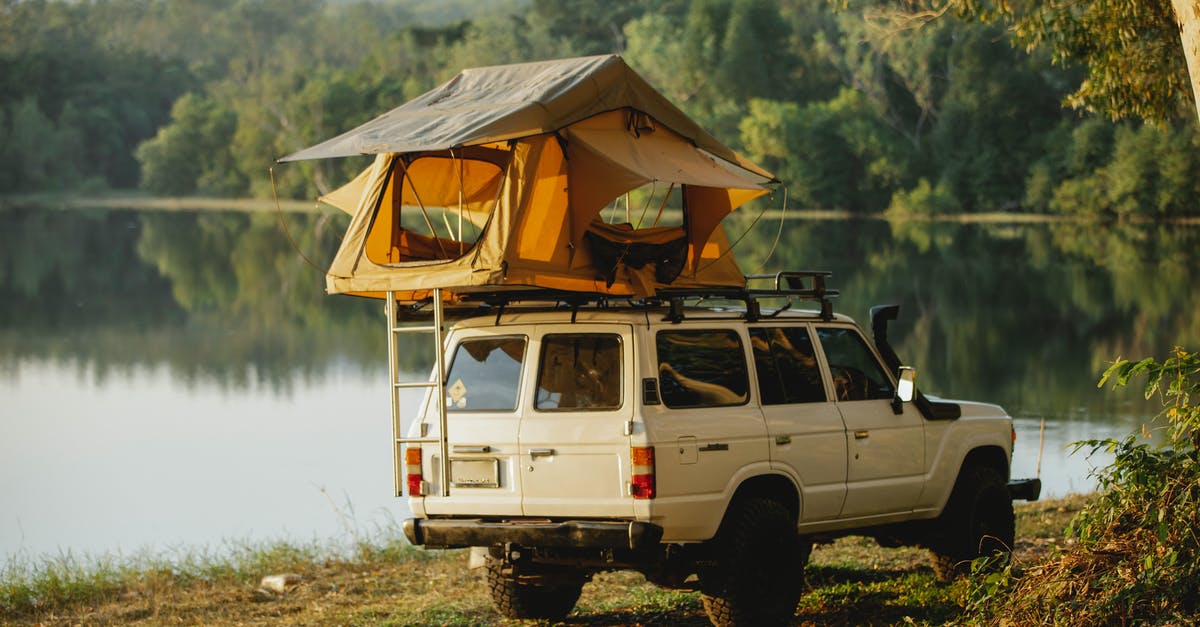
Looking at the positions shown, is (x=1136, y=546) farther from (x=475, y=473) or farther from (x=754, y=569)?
(x=475, y=473)

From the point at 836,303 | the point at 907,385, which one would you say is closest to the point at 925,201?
the point at 836,303

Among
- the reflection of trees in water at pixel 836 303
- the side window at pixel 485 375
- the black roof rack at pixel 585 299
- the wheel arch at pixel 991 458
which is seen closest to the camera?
the side window at pixel 485 375

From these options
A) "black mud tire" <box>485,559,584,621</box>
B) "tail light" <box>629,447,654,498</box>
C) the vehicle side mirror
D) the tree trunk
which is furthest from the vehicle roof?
the tree trunk

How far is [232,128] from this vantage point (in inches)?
4365

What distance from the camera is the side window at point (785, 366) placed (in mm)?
8578

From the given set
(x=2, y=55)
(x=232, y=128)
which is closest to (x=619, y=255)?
(x=232, y=128)

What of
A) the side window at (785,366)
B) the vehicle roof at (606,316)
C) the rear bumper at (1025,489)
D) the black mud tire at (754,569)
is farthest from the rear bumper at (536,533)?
the rear bumper at (1025,489)

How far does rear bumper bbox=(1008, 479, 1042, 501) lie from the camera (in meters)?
10.1

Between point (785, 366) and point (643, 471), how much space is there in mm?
1412

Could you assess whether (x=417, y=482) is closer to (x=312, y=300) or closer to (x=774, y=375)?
(x=774, y=375)

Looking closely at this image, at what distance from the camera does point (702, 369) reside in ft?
27.0

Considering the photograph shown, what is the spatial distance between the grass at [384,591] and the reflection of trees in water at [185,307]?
9455 millimetres

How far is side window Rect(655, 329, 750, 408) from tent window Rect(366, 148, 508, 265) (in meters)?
1.34

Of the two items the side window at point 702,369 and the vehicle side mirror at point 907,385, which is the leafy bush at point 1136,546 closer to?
the side window at point 702,369
